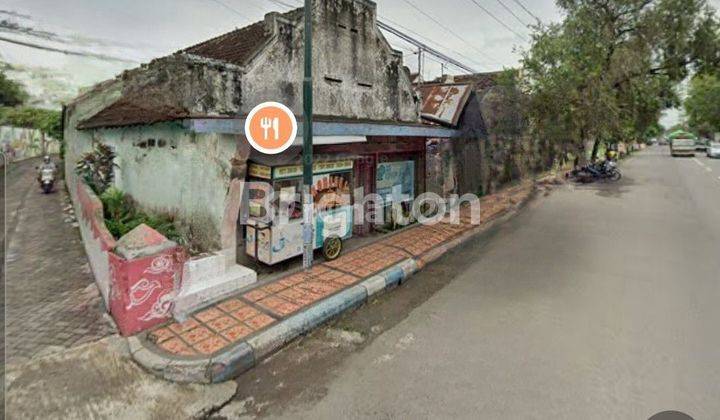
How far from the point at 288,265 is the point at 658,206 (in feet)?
42.5

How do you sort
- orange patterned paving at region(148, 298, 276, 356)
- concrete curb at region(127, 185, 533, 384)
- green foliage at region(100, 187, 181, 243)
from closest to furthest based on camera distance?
concrete curb at region(127, 185, 533, 384), orange patterned paving at region(148, 298, 276, 356), green foliage at region(100, 187, 181, 243)

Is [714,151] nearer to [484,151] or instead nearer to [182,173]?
[484,151]

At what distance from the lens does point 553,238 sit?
9.11 m

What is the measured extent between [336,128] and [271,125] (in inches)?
48.6

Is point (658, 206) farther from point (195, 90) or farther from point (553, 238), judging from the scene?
point (195, 90)

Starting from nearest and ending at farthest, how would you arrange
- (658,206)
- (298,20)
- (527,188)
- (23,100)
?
(298,20), (658,206), (527,188), (23,100)

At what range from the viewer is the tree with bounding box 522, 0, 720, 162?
1554 cm

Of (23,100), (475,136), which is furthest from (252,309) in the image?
(23,100)

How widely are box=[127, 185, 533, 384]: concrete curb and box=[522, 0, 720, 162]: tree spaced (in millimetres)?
13318

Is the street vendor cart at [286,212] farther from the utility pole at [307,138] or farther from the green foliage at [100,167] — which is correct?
the green foliage at [100,167]

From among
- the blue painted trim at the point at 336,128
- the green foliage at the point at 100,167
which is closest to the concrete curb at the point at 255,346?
the blue painted trim at the point at 336,128

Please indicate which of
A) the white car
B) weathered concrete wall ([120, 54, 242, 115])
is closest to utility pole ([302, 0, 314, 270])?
weathered concrete wall ([120, 54, 242, 115])

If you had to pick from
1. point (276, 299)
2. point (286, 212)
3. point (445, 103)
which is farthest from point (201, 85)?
point (445, 103)

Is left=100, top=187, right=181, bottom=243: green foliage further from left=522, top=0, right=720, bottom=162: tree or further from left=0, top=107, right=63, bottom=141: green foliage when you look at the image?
left=0, top=107, right=63, bottom=141: green foliage
